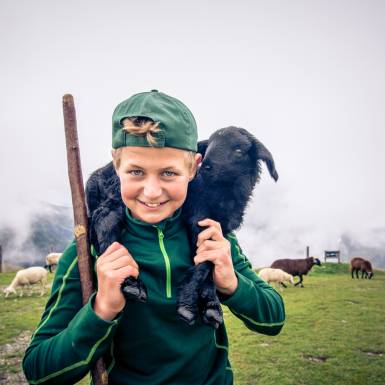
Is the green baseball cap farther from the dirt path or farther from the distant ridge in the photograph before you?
the distant ridge

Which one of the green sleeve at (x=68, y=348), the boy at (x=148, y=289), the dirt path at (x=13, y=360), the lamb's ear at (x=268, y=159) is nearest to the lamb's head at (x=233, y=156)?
the lamb's ear at (x=268, y=159)

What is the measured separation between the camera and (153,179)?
1.64m

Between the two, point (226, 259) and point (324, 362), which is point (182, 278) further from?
point (324, 362)

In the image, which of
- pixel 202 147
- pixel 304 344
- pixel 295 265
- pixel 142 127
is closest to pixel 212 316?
pixel 142 127

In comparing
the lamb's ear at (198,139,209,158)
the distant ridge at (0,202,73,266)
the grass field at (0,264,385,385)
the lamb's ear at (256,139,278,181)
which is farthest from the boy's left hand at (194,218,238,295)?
the distant ridge at (0,202,73,266)

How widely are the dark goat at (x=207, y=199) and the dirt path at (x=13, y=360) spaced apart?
5.64 metres

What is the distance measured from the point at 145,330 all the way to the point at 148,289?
0.20 m

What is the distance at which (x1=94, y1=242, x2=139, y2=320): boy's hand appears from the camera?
59.4 inches

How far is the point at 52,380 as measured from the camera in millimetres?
1539

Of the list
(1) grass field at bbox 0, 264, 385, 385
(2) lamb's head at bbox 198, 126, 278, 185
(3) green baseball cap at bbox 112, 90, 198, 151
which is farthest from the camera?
(1) grass field at bbox 0, 264, 385, 385

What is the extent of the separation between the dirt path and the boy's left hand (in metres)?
6.01

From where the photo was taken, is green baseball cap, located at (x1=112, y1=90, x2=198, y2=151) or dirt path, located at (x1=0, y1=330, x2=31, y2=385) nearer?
green baseball cap, located at (x1=112, y1=90, x2=198, y2=151)

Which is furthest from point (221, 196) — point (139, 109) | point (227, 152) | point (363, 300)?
point (363, 300)

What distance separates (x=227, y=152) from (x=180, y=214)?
1.88 ft
